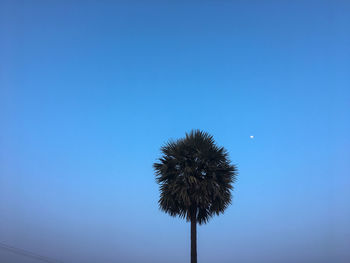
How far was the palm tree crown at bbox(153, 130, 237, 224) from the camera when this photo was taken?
23.8 meters

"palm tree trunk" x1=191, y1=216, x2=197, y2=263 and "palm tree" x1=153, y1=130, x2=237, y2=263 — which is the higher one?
"palm tree" x1=153, y1=130, x2=237, y2=263

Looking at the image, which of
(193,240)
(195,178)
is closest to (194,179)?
(195,178)

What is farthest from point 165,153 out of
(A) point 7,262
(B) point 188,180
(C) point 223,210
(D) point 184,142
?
(A) point 7,262

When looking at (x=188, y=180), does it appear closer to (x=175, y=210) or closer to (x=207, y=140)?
(x=175, y=210)

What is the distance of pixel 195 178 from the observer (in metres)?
24.1

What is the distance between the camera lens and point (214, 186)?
2400 centimetres

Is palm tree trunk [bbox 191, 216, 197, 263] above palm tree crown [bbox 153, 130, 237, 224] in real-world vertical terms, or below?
below

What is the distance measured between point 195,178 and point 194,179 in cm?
19

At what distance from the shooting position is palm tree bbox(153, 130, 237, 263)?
77.8 ft

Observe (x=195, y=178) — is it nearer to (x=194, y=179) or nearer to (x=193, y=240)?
(x=194, y=179)

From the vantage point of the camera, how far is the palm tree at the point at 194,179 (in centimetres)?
2372

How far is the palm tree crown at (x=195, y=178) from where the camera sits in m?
23.8

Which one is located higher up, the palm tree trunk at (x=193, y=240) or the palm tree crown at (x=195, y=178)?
the palm tree crown at (x=195, y=178)

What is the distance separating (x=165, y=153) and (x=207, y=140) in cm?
408
